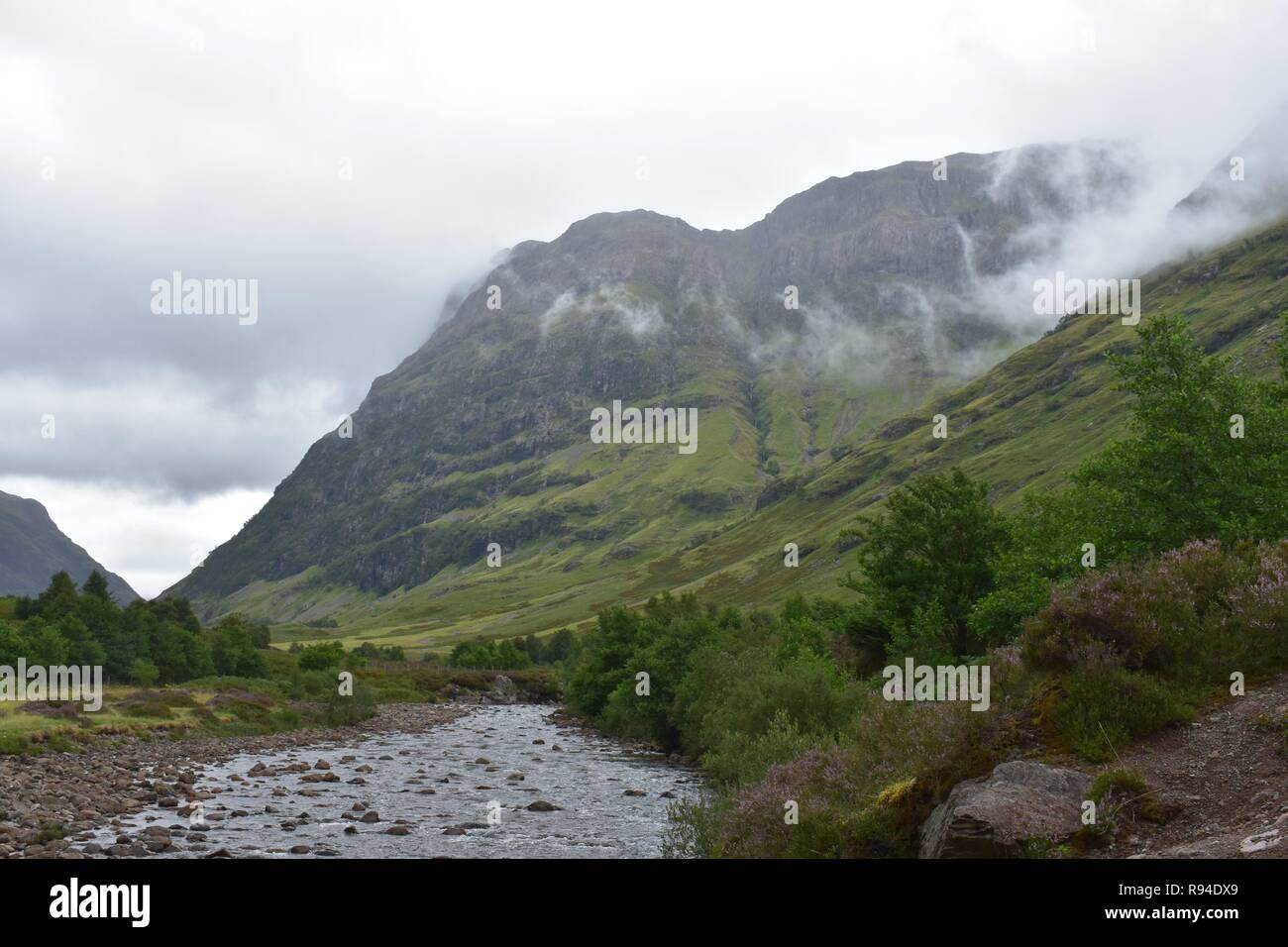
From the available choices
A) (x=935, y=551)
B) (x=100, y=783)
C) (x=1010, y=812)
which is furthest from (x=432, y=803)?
(x=1010, y=812)

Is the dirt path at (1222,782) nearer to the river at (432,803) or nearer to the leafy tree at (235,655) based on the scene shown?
the river at (432,803)

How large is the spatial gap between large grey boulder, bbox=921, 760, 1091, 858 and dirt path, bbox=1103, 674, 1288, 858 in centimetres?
102

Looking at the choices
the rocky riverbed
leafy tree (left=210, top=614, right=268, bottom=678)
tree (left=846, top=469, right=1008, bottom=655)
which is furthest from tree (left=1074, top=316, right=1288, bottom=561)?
leafy tree (left=210, top=614, right=268, bottom=678)

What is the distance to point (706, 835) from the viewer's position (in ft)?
91.2

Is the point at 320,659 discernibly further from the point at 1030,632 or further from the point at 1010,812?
the point at 1010,812

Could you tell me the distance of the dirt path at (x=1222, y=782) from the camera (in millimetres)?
11805

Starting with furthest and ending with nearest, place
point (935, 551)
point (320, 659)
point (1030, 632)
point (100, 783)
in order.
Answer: point (320, 659) < point (935, 551) < point (100, 783) < point (1030, 632)

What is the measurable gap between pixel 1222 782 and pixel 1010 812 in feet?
10.9

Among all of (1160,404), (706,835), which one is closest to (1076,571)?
(1160,404)

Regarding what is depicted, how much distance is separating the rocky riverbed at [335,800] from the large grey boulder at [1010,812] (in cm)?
2278

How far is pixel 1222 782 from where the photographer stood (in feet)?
45.4

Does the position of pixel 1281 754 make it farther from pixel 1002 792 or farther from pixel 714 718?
pixel 714 718

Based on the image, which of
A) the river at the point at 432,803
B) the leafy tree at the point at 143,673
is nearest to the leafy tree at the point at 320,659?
the leafy tree at the point at 143,673
